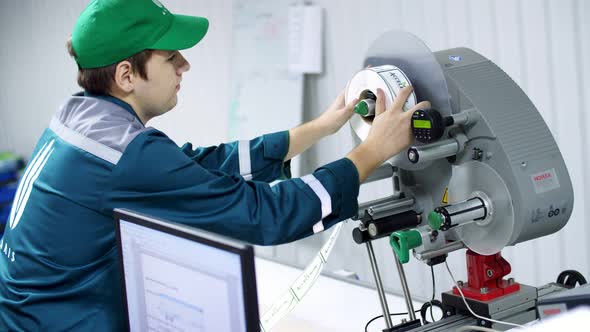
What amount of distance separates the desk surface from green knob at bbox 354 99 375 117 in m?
0.61

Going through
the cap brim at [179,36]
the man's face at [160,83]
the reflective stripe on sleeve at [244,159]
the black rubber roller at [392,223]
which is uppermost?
the cap brim at [179,36]

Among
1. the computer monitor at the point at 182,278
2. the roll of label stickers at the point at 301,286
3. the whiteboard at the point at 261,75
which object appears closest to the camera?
the computer monitor at the point at 182,278

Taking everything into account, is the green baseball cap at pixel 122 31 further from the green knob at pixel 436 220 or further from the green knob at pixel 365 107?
the green knob at pixel 436 220

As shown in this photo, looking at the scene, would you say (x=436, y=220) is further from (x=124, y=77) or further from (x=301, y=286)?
(x=124, y=77)

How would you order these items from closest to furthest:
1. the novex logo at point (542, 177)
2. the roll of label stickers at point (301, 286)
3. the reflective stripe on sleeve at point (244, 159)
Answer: the novex logo at point (542, 177) < the roll of label stickers at point (301, 286) < the reflective stripe on sleeve at point (244, 159)

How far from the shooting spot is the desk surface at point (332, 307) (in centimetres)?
196

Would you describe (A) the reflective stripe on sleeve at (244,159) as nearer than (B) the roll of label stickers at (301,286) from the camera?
No

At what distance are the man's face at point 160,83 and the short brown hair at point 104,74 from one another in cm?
1

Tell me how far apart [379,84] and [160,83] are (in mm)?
463

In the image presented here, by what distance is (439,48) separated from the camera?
8.97ft

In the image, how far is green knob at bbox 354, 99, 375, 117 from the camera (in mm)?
1569

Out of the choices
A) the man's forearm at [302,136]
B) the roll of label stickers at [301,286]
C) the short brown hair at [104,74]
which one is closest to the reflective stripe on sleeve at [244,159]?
the man's forearm at [302,136]

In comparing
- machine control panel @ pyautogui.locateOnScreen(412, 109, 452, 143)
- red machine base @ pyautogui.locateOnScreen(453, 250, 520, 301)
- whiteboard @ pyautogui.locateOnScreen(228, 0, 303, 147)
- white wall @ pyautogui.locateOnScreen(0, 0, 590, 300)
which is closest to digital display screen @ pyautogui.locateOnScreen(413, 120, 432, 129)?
machine control panel @ pyautogui.locateOnScreen(412, 109, 452, 143)

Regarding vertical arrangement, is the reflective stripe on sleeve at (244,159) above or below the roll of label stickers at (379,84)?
below
